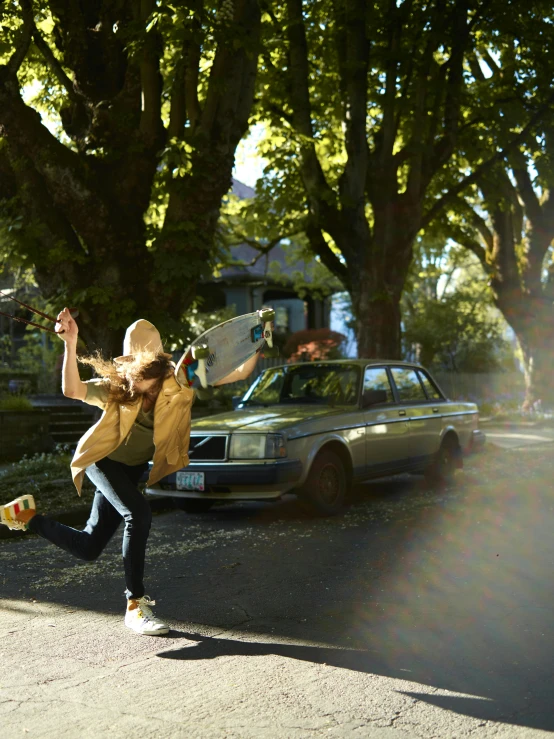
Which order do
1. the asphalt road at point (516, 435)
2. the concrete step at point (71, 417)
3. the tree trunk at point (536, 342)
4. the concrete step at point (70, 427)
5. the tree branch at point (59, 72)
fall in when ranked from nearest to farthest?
1. the tree branch at point (59, 72)
2. the concrete step at point (70, 427)
3. the concrete step at point (71, 417)
4. the asphalt road at point (516, 435)
5. the tree trunk at point (536, 342)

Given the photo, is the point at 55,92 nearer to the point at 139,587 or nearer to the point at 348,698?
the point at 139,587

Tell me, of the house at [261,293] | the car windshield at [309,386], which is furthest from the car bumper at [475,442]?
the house at [261,293]

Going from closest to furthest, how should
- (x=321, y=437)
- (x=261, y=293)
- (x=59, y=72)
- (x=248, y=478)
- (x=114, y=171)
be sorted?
(x=248, y=478) → (x=321, y=437) → (x=114, y=171) → (x=59, y=72) → (x=261, y=293)

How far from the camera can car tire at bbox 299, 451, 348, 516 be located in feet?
30.2

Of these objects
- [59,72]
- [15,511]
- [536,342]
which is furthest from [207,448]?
[536,342]

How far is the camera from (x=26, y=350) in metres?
25.2

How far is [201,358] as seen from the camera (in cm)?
515

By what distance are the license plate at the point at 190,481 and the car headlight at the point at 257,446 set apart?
0.38 metres

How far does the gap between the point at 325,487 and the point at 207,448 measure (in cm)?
130

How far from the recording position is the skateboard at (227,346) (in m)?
5.25

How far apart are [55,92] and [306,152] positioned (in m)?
4.37

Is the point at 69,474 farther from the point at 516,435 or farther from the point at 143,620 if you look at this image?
the point at 516,435

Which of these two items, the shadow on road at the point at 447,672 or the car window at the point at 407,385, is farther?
the car window at the point at 407,385

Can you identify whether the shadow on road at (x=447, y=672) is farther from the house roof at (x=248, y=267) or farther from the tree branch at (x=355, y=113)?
the house roof at (x=248, y=267)
